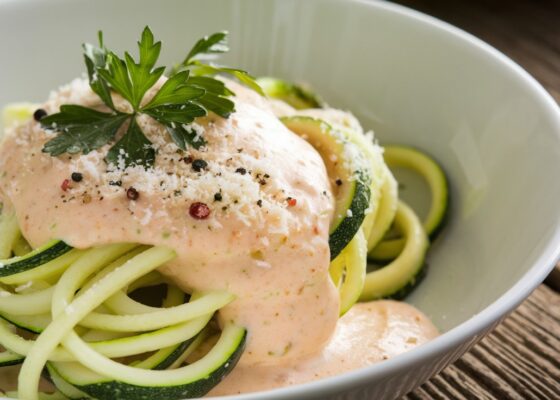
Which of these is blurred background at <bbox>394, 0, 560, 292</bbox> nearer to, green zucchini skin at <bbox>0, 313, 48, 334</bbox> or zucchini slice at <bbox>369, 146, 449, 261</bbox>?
zucchini slice at <bbox>369, 146, 449, 261</bbox>

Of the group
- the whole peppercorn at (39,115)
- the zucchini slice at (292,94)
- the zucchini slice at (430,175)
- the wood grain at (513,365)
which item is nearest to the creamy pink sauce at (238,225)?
the whole peppercorn at (39,115)

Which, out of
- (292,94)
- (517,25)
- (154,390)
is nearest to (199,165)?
(154,390)

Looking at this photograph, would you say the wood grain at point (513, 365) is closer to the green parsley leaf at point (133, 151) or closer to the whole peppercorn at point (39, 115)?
the green parsley leaf at point (133, 151)

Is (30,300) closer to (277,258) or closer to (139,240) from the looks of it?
(139,240)

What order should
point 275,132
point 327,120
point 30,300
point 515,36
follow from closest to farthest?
point 30,300
point 275,132
point 327,120
point 515,36

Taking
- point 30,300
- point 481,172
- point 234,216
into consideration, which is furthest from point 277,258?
point 481,172
